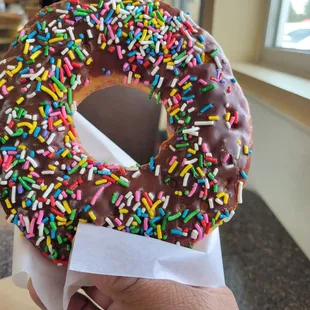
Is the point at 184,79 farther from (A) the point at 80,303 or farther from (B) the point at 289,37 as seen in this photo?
(B) the point at 289,37

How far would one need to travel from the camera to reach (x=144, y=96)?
4.85 feet

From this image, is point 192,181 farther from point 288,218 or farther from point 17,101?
point 288,218

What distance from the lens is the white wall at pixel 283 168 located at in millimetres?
1062

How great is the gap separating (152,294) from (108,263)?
9 cm

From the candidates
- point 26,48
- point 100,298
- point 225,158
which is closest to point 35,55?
point 26,48

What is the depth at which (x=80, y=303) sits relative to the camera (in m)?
0.88

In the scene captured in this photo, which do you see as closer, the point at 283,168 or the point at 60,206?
the point at 60,206

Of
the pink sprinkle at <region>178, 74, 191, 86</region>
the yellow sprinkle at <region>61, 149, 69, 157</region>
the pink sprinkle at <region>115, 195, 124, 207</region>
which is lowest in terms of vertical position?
the pink sprinkle at <region>115, 195, 124, 207</region>

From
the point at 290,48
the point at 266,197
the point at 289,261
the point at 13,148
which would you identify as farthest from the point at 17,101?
the point at 290,48

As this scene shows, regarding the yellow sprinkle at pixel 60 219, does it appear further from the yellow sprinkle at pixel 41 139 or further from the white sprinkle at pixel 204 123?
the white sprinkle at pixel 204 123

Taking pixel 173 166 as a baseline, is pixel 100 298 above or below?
below

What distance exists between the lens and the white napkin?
1.98ft

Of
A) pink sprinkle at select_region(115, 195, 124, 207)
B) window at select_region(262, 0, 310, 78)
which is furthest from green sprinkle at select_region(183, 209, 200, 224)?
window at select_region(262, 0, 310, 78)

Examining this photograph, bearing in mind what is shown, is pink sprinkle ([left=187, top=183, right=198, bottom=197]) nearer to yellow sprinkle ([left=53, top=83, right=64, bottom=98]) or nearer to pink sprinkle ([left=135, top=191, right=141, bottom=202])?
pink sprinkle ([left=135, top=191, right=141, bottom=202])
